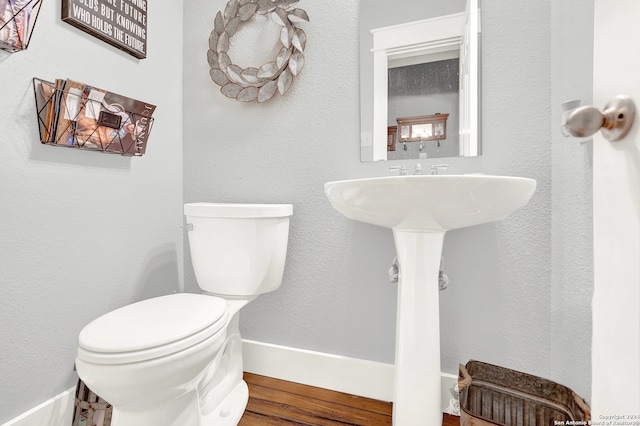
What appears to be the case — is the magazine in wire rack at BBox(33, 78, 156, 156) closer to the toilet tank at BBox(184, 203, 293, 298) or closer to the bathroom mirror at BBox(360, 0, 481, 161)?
the toilet tank at BBox(184, 203, 293, 298)

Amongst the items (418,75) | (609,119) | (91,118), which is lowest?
(609,119)

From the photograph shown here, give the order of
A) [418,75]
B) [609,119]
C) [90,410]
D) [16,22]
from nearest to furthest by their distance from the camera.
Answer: [609,119] < [16,22] < [90,410] < [418,75]

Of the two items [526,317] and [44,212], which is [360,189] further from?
[44,212]

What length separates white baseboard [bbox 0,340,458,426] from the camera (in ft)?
4.23

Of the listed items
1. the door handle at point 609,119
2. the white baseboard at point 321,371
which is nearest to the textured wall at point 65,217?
the white baseboard at point 321,371

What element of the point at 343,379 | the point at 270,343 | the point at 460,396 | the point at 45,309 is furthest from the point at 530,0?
the point at 45,309

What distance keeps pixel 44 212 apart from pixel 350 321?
1.22 meters

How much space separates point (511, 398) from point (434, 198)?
2.41 ft

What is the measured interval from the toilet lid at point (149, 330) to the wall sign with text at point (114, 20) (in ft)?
3.47

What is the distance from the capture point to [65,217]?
3.83 ft

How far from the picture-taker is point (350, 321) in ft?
4.73

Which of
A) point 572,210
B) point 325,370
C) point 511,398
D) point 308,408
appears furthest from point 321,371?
point 572,210

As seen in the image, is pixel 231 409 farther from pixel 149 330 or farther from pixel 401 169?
pixel 401 169

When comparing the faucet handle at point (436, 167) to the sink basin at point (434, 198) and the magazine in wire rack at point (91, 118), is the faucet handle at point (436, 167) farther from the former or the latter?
the magazine in wire rack at point (91, 118)
